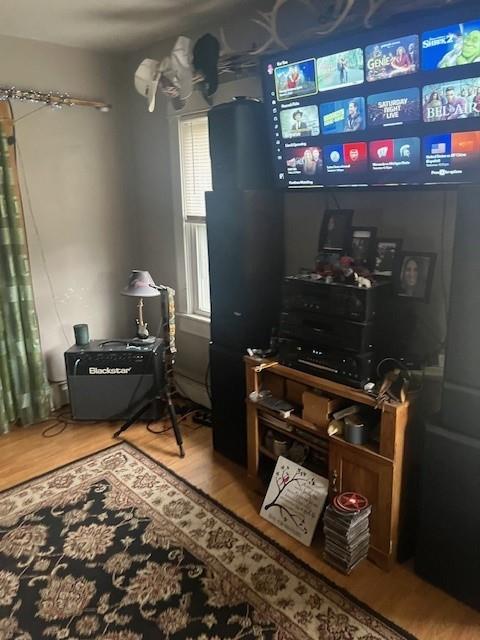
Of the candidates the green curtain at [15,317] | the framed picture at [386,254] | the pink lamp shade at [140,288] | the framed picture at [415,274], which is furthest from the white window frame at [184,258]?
the framed picture at [415,274]

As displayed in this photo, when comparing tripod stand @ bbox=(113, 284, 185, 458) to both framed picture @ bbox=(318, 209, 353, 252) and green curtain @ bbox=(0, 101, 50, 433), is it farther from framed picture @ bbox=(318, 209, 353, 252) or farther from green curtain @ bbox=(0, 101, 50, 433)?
framed picture @ bbox=(318, 209, 353, 252)

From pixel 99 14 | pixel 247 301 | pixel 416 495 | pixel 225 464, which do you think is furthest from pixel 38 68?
pixel 416 495

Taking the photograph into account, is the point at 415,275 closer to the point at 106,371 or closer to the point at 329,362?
the point at 329,362

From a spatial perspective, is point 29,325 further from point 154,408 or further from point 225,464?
point 225,464

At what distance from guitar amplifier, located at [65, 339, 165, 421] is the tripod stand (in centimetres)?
4

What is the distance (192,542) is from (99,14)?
2.62 meters

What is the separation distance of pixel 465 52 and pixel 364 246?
0.83 meters

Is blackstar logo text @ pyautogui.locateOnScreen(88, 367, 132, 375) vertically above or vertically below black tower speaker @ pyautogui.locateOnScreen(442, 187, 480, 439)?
below

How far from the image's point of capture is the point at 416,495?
192 centimetres

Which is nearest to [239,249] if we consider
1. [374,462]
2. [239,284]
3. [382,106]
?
[239,284]

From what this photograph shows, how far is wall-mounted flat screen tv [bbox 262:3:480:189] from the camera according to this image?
161cm

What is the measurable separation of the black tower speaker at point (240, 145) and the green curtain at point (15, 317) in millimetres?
1321

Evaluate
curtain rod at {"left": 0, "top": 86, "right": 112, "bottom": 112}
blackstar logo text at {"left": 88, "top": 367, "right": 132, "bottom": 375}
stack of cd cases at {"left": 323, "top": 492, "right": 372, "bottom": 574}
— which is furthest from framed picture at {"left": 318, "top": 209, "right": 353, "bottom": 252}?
curtain rod at {"left": 0, "top": 86, "right": 112, "bottom": 112}

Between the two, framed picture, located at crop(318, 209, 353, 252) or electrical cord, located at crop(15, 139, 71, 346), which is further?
electrical cord, located at crop(15, 139, 71, 346)
